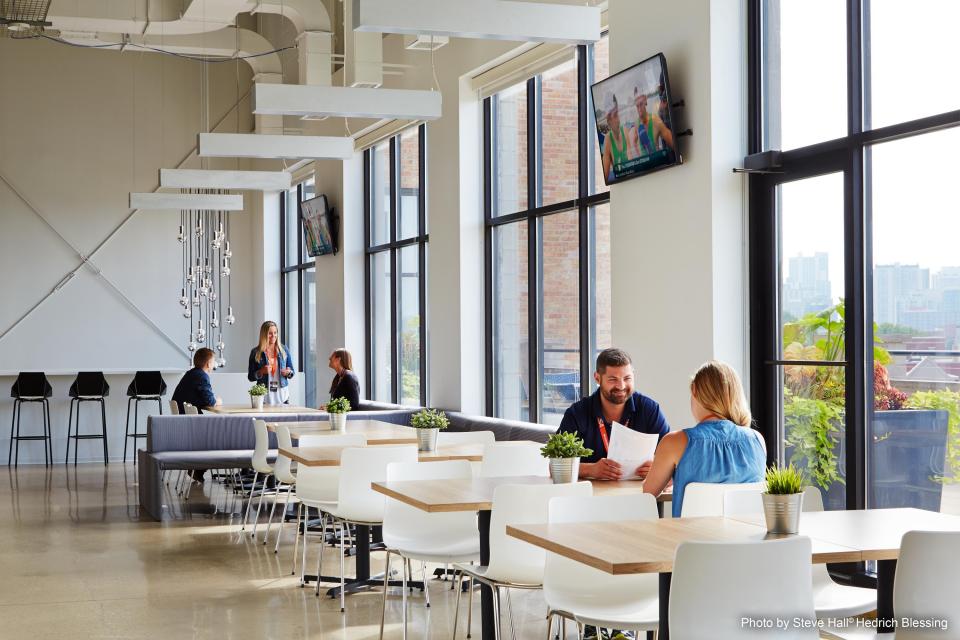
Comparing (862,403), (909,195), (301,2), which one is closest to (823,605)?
(862,403)

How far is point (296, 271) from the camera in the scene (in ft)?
45.9

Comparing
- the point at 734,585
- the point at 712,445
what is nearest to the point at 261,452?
the point at 712,445

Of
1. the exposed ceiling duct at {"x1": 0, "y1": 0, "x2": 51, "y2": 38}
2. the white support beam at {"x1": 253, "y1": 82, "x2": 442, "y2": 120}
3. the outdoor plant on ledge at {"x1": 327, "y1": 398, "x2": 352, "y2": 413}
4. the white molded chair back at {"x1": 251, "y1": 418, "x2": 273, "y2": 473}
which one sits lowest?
the white molded chair back at {"x1": 251, "y1": 418, "x2": 273, "y2": 473}

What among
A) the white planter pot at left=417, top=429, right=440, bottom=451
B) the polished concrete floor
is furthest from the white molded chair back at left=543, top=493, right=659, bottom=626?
the white planter pot at left=417, top=429, right=440, bottom=451

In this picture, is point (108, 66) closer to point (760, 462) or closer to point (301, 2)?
point (301, 2)

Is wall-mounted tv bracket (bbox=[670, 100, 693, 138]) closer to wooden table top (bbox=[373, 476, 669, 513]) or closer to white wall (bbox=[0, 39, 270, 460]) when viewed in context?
wooden table top (bbox=[373, 476, 669, 513])

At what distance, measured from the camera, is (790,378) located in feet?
17.7

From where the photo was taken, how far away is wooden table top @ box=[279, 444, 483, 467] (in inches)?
209

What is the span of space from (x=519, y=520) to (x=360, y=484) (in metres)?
1.62

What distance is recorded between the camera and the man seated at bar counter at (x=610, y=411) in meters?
4.65

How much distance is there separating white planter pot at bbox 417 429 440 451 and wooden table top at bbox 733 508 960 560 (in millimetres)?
2589

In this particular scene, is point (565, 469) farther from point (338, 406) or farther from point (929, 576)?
point (338, 406)

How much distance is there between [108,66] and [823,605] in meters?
12.3

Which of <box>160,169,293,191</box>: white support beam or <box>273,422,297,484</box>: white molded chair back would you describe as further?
<box>160,169,293,191</box>: white support beam
